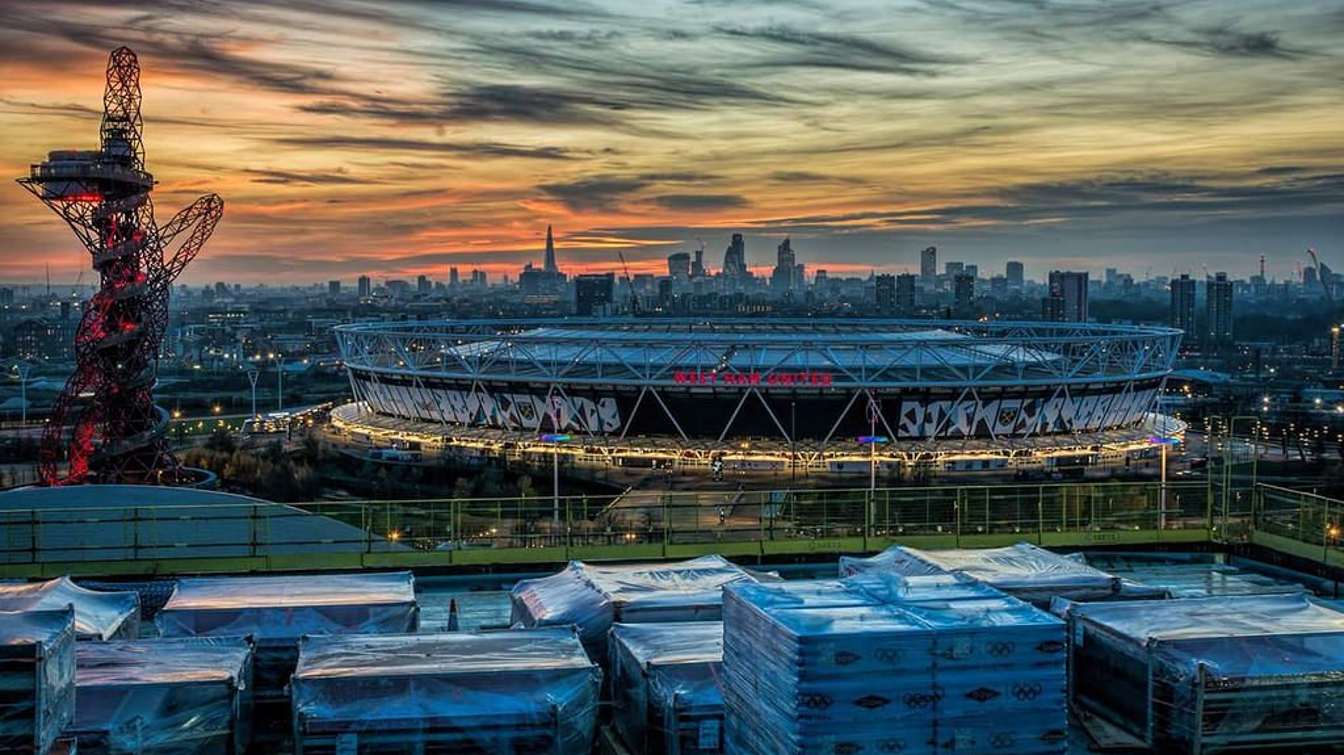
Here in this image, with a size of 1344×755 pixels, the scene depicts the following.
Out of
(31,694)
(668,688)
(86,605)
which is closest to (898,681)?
(668,688)

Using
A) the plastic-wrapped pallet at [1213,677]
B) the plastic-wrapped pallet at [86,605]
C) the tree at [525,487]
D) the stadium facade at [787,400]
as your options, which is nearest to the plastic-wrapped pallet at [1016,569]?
the plastic-wrapped pallet at [1213,677]

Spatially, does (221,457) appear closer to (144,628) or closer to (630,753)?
(144,628)

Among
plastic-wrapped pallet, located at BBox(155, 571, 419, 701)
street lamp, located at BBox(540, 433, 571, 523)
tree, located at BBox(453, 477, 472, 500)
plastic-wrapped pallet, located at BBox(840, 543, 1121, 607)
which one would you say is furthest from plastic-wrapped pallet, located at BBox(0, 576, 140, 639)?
tree, located at BBox(453, 477, 472, 500)

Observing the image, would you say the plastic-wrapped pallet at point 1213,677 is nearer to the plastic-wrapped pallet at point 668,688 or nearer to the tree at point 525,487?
the plastic-wrapped pallet at point 668,688

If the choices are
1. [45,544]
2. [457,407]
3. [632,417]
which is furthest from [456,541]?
[457,407]

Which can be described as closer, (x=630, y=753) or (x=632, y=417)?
(x=630, y=753)

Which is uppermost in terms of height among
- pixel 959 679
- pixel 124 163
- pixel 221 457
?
pixel 124 163

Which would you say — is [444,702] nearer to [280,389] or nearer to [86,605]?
[86,605]

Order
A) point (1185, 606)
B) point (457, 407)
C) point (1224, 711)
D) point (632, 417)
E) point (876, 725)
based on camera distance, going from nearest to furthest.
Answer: point (876, 725) < point (1224, 711) < point (1185, 606) < point (632, 417) < point (457, 407)
